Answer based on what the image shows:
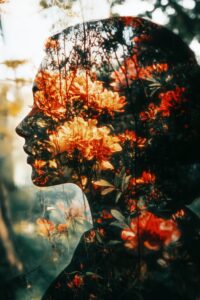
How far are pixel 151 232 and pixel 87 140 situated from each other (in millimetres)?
Answer: 453

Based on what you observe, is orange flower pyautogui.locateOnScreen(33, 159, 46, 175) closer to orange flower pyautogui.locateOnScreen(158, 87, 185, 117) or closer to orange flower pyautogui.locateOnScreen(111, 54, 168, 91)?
orange flower pyautogui.locateOnScreen(111, 54, 168, 91)

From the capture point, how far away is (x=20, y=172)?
3.15 metres

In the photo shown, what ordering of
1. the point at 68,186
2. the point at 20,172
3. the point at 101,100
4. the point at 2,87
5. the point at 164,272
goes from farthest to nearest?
the point at 20,172
the point at 68,186
the point at 2,87
the point at 101,100
the point at 164,272

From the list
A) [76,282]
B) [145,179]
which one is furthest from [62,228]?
[145,179]

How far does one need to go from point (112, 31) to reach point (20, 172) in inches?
88.5

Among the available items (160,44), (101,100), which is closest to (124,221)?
(101,100)

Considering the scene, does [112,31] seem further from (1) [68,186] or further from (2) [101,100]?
(1) [68,186]

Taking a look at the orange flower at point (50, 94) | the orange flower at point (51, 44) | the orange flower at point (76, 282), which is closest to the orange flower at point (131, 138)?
the orange flower at point (50, 94)

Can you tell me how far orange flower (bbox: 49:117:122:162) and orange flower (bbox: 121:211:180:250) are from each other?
0.30 meters

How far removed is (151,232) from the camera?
3.70ft

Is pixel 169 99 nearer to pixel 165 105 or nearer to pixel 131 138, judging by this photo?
pixel 165 105

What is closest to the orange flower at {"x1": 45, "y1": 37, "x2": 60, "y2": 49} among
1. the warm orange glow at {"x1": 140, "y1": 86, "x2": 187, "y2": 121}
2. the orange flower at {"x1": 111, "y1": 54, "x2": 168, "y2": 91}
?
the orange flower at {"x1": 111, "y1": 54, "x2": 168, "y2": 91}
